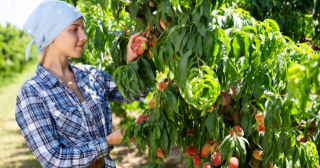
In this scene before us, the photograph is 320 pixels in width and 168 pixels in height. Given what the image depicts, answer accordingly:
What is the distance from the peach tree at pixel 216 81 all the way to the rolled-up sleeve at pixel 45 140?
36 cm

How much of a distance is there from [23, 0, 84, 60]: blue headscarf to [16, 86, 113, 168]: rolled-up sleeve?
348mm

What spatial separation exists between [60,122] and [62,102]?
139 millimetres

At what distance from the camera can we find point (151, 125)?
4.87ft

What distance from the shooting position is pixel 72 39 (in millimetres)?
1852

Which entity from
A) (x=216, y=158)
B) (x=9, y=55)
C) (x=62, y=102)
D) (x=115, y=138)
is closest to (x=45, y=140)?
(x=62, y=102)

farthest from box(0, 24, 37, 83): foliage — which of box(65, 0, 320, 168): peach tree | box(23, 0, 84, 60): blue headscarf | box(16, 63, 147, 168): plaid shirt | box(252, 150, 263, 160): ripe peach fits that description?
box(252, 150, 263, 160): ripe peach

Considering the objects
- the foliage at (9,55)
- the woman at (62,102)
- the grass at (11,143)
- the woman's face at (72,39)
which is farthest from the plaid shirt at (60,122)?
the foliage at (9,55)

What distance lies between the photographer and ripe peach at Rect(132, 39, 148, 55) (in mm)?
1594

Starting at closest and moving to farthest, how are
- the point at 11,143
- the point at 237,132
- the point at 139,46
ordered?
the point at 237,132, the point at 139,46, the point at 11,143

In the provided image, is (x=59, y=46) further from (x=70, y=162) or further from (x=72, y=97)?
(x=70, y=162)

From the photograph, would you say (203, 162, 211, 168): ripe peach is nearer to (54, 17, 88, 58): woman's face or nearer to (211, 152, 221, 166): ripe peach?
(211, 152, 221, 166): ripe peach

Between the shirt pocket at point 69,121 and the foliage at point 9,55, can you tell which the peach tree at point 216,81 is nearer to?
the shirt pocket at point 69,121

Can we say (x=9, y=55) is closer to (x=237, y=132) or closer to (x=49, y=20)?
(x=49, y=20)

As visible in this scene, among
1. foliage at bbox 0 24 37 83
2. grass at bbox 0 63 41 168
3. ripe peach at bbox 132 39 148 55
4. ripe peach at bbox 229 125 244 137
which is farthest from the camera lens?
foliage at bbox 0 24 37 83
